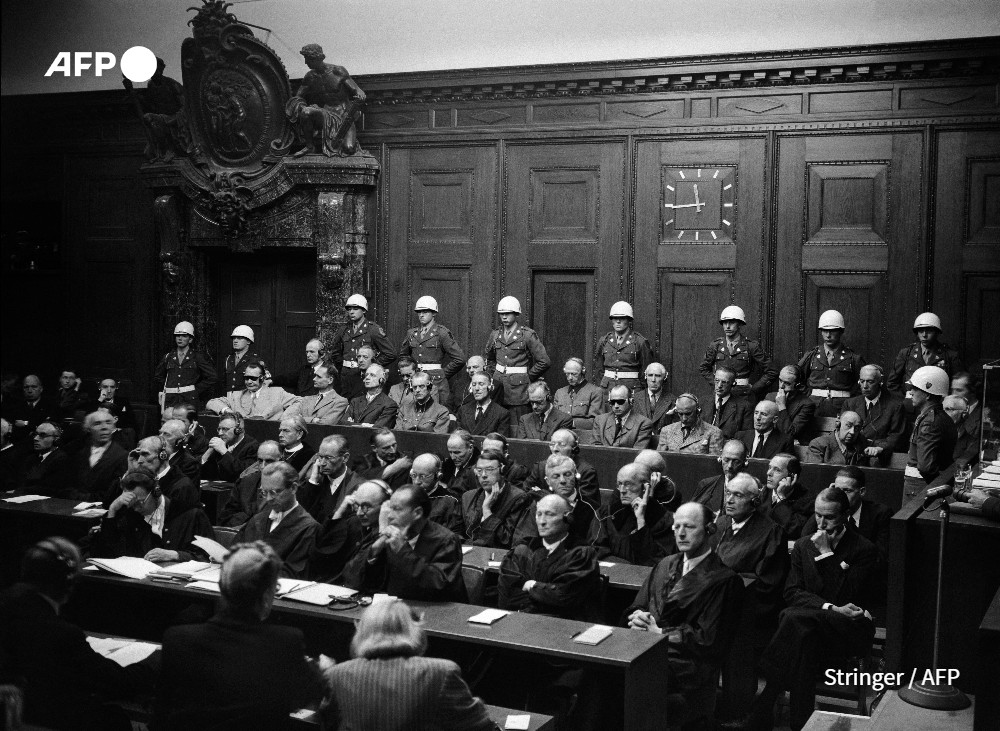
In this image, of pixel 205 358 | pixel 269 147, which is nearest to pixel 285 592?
pixel 205 358

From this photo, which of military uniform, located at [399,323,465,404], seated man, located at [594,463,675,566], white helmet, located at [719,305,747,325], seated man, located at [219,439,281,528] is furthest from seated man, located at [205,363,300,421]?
seated man, located at [594,463,675,566]

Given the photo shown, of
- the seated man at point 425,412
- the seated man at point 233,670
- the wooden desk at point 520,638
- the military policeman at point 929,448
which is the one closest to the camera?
the seated man at point 233,670

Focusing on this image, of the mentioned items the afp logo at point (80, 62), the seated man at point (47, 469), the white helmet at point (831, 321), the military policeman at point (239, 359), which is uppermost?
the afp logo at point (80, 62)

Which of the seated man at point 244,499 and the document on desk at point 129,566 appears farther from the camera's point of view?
the seated man at point 244,499

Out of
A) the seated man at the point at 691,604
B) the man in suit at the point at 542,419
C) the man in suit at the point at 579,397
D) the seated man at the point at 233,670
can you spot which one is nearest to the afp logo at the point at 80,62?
the seated man at the point at 233,670

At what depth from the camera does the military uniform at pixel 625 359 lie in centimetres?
974

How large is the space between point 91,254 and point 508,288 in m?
5.02

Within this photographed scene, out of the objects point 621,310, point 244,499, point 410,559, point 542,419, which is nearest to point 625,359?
point 621,310

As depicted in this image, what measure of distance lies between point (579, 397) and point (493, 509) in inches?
108

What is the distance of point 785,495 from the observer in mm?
6508

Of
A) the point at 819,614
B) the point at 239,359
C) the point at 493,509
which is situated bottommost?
the point at 819,614

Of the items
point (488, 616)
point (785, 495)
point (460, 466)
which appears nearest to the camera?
point (488, 616)

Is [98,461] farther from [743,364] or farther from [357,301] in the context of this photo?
[743,364]

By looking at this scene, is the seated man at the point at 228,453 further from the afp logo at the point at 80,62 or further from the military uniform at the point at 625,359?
the afp logo at the point at 80,62
